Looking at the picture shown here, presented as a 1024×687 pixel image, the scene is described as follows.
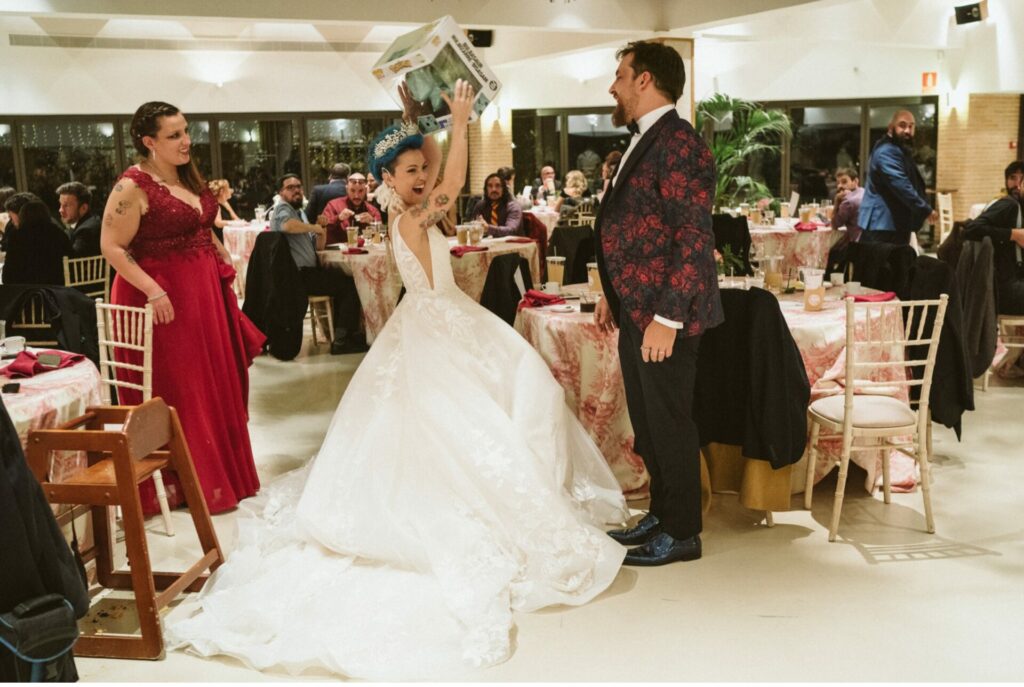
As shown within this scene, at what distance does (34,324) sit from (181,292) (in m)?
0.72

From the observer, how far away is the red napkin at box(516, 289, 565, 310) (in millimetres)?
4575

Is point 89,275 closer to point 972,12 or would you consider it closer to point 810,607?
point 810,607

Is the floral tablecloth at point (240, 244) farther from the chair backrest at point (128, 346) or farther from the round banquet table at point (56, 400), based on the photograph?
the round banquet table at point (56, 400)

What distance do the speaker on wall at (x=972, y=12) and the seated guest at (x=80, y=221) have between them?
35.8 ft

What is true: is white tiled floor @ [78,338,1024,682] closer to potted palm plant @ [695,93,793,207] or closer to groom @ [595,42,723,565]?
groom @ [595,42,723,565]

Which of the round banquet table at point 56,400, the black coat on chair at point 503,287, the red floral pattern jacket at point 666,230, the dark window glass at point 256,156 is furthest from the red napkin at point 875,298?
the dark window glass at point 256,156

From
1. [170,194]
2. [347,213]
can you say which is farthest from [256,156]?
[170,194]

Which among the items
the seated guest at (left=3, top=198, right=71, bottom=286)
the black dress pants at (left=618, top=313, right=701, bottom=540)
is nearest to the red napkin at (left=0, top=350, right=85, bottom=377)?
the black dress pants at (left=618, top=313, right=701, bottom=540)

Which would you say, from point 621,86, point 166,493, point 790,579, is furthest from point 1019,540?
point 166,493

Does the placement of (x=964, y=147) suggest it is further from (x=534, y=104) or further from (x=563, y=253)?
(x=563, y=253)

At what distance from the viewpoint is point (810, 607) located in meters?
3.24

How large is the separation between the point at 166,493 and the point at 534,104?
1132 cm

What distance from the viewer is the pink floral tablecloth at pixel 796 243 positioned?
8.62 meters

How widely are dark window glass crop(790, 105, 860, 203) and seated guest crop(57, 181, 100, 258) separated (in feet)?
34.0
